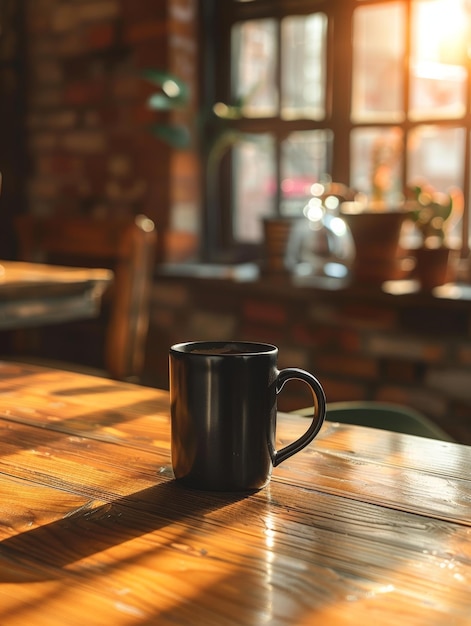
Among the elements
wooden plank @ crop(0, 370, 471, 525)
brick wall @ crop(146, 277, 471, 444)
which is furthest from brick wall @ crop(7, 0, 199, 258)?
wooden plank @ crop(0, 370, 471, 525)

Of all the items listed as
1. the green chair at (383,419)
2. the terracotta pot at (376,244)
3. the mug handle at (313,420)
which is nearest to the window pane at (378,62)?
the terracotta pot at (376,244)

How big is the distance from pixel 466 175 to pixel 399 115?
283 millimetres

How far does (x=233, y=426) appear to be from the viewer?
2.32ft

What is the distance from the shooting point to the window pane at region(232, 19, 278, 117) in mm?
2785

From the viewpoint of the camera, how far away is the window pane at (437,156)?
251 cm

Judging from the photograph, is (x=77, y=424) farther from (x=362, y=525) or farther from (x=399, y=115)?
(x=399, y=115)

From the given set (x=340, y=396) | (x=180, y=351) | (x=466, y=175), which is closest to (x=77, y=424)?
(x=180, y=351)

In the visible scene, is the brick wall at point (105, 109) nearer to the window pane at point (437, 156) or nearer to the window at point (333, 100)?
the window at point (333, 100)

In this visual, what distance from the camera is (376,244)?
2365mm

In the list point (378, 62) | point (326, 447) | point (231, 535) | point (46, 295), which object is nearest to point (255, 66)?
point (378, 62)

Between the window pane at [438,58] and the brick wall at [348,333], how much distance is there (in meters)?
0.62

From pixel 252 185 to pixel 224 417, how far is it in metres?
2.27

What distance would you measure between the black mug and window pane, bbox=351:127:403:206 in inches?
72.7

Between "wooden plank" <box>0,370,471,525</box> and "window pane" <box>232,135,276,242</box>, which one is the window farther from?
"wooden plank" <box>0,370,471,525</box>
